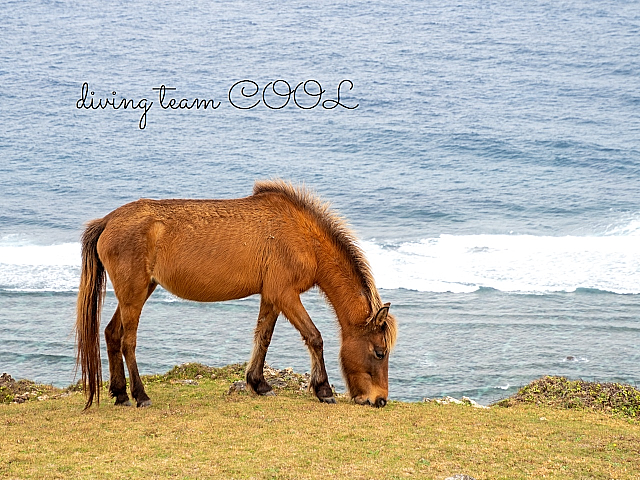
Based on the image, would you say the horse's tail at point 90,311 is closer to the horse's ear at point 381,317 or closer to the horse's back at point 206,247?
the horse's back at point 206,247

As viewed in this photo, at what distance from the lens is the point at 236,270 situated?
8977 millimetres

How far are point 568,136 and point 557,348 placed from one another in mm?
25235

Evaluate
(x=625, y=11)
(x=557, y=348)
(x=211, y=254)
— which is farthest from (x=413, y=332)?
(x=625, y=11)

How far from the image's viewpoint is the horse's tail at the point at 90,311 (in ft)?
28.7

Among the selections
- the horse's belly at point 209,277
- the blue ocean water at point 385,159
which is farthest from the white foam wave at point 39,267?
the horse's belly at point 209,277

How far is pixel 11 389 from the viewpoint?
414 inches

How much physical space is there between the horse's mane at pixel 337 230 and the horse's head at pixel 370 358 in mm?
240

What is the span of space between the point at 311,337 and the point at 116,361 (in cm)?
236

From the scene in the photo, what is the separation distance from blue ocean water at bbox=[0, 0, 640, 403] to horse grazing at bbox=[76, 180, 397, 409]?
3.80 meters

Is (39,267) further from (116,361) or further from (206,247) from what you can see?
(206,247)

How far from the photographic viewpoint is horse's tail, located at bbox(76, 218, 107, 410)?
28.7ft

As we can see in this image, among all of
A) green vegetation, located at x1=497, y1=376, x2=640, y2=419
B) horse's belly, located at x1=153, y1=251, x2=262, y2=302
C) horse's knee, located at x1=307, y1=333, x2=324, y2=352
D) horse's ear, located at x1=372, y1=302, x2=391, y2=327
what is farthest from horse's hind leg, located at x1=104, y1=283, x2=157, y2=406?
green vegetation, located at x1=497, y1=376, x2=640, y2=419

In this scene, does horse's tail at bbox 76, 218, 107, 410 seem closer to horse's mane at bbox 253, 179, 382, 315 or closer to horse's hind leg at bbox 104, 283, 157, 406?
horse's hind leg at bbox 104, 283, 157, 406

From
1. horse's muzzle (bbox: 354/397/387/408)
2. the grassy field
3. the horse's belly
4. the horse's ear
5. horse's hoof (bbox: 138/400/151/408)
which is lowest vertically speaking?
horse's hoof (bbox: 138/400/151/408)
